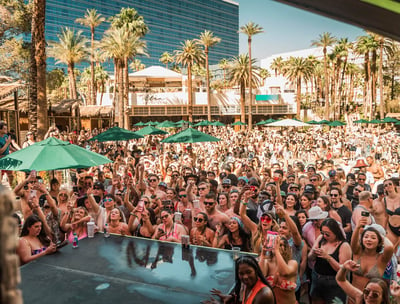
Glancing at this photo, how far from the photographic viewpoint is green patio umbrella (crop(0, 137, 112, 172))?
5215 millimetres

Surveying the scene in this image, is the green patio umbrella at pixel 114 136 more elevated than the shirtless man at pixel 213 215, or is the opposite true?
the green patio umbrella at pixel 114 136

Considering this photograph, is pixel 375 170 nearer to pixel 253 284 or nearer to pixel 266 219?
pixel 266 219

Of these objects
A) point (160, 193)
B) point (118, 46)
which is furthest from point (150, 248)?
point (118, 46)

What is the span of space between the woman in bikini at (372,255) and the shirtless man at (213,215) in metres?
1.94

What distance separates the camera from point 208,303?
2.87 metres

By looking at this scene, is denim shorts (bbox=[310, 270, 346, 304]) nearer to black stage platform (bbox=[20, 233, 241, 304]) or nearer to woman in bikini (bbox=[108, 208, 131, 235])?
black stage platform (bbox=[20, 233, 241, 304])

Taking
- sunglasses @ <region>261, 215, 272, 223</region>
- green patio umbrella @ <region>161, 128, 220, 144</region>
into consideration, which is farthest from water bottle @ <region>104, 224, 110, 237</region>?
green patio umbrella @ <region>161, 128, 220, 144</region>

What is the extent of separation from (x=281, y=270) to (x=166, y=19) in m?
144

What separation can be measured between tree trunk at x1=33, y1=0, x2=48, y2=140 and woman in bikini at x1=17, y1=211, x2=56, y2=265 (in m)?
8.05

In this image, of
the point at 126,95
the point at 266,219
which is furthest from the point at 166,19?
the point at 266,219

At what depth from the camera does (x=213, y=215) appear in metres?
5.17

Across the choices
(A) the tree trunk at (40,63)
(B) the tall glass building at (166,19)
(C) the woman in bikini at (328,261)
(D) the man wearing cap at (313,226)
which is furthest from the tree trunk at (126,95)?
(B) the tall glass building at (166,19)

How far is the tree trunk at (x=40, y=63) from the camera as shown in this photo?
11.2m

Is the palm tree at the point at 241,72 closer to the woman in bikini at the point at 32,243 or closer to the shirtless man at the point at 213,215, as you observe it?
the shirtless man at the point at 213,215
